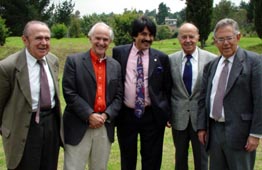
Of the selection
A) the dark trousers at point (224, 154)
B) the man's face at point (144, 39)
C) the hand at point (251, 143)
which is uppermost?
the man's face at point (144, 39)

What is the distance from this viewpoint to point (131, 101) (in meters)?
4.47

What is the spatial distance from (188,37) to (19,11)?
24.6m

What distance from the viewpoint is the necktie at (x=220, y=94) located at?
3.80 meters

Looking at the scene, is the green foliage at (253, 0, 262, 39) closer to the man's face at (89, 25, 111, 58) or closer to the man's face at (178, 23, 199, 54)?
the man's face at (178, 23, 199, 54)

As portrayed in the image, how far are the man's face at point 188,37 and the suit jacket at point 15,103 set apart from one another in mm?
1866

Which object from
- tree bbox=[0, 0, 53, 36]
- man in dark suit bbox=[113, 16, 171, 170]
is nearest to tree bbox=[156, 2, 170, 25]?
tree bbox=[0, 0, 53, 36]

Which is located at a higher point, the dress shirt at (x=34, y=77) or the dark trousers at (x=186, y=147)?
the dress shirt at (x=34, y=77)

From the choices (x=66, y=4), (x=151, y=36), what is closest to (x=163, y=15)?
(x=66, y=4)

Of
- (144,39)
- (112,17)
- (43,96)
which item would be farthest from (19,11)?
(43,96)

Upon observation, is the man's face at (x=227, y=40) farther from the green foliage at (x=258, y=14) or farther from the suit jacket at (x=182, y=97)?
the green foliage at (x=258, y=14)

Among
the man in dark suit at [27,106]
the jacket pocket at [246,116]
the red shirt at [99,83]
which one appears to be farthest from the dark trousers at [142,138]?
the jacket pocket at [246,116]

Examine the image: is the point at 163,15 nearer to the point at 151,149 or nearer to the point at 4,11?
the point at 4,11

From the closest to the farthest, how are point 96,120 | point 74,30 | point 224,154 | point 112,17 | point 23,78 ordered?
1. point 23,78
2. point 224,154
3. point 96,120
4. point 112,17
5. point 74,30

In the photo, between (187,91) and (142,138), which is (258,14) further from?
(142,138)
